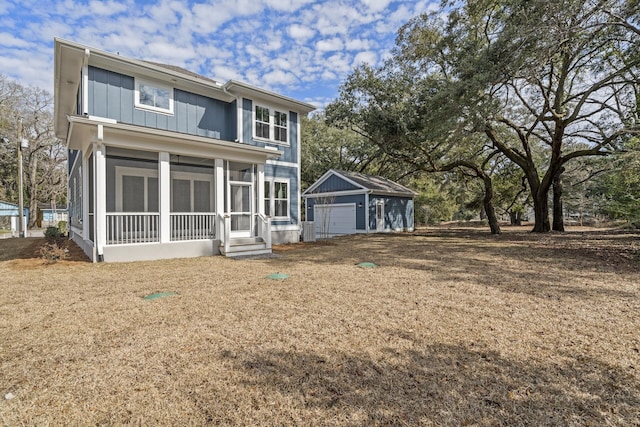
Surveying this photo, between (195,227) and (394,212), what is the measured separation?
13725 mm

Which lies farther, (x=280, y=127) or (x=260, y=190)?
(x=280, y=127)

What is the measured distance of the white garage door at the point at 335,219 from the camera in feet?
61.7

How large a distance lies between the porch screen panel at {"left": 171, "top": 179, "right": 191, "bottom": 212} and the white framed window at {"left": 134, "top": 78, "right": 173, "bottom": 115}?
9.12 feet

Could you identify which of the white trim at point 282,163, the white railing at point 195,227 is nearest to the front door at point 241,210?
the white railing at point 195,227

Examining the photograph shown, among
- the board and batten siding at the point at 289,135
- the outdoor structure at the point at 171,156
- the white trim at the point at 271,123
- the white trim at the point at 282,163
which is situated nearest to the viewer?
the outdoor structure at the point at 171,156

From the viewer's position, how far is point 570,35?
891 centimetres

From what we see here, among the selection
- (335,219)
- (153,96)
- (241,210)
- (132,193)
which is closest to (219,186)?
(241,210)

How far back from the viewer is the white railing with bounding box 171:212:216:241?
9.02 metres

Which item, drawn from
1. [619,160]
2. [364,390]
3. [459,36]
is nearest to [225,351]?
[364,390]

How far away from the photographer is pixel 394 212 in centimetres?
2009

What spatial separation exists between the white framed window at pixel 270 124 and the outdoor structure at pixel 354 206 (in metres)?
6.28

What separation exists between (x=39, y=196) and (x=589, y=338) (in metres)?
40.0

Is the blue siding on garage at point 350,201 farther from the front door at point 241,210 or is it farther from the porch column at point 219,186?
the porch column at point 219,186

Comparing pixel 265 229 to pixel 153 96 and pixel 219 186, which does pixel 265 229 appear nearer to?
pixel 219 186
